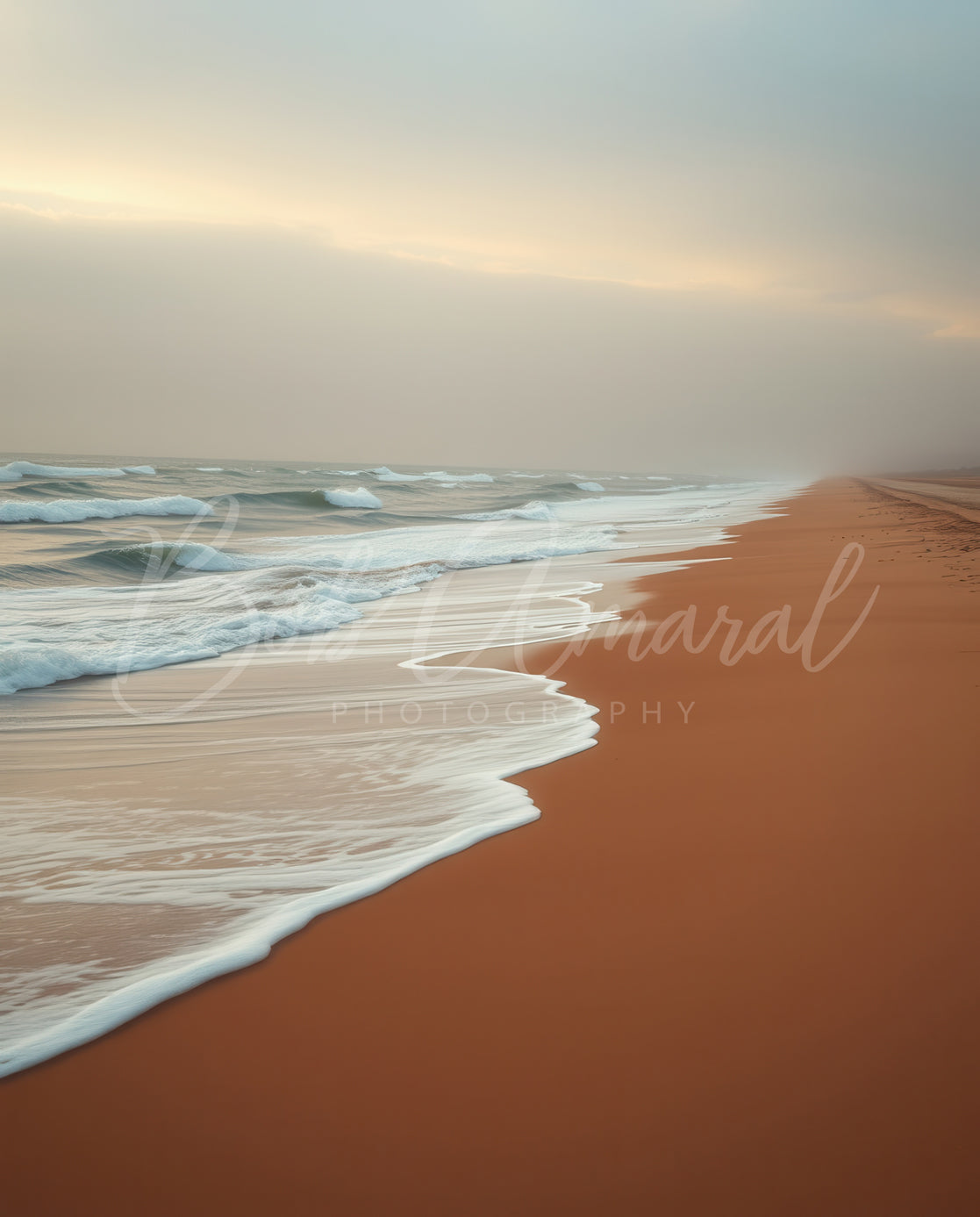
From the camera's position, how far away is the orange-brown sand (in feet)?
4.01

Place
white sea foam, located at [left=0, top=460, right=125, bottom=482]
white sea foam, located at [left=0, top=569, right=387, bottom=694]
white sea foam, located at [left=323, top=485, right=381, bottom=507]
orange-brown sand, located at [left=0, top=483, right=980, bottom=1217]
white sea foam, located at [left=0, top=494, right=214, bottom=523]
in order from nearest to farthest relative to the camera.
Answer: orange-brown sand, located at [left=0, top=483, right=980, bottom=1217] < white sea foam, located at [left=0, top=569, right=387, bottom=694] < white sea foam, located at [left=0, top=494, right=214, bottom=523] < white sea foam, located at [left=323, top=485, right=381, bottom=507] < white sea foam, located at [left=0, top=460, right=125, bottom=482]

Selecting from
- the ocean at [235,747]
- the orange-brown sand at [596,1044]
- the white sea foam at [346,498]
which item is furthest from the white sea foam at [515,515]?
the orange-brown sand at [596,1044]

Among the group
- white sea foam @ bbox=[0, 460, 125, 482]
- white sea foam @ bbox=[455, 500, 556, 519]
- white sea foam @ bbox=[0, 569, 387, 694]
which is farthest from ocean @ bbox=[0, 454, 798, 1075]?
white sea foam @ bbox=[0, 460, 125, 482]

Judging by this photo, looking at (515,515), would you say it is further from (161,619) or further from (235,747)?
(235,747)

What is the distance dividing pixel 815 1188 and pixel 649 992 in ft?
1.56

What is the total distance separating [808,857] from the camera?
7.06 feet

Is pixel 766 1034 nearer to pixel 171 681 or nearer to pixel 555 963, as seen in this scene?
pixel 555 963

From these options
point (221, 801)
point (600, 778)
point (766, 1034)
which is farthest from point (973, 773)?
point (221, 801)

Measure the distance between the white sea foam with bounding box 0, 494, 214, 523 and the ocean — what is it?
863 cm

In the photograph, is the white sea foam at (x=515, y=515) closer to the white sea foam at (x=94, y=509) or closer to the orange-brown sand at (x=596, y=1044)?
the white sea foam at (x=94, y=509)

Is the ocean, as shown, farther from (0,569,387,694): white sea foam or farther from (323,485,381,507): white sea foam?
(323,485,381,507): white sea foam

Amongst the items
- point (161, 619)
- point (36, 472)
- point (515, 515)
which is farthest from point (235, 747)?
point (36, 472)

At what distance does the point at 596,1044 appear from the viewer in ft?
4.85

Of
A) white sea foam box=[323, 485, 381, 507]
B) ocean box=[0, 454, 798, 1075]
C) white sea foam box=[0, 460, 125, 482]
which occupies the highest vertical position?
white sea foam box=[0, 460, 125, 482]
